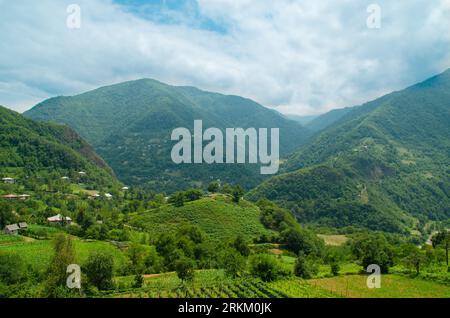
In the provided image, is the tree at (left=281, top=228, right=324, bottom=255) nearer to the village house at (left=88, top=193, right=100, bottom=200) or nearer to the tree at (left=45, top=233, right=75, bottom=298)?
the tree at (left=45, top=233, right=75, bottom=298)

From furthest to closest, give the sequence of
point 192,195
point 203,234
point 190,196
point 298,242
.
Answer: point 190,196 → point 192,195 → point 298,242 → point 203,234

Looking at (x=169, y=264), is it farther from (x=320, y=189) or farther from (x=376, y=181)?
(x=376, y=181)

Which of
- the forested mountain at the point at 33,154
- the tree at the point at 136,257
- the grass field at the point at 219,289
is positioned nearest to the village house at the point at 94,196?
the forested mountain at the point at 33,154

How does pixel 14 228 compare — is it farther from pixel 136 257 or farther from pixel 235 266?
pixel 235 266

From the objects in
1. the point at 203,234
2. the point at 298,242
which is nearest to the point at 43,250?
the point at 203,234

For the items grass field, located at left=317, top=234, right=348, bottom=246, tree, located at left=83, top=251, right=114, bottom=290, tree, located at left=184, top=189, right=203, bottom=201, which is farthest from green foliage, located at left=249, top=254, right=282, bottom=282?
grass field, located at left=317, top=234, right=348, bottom=246
